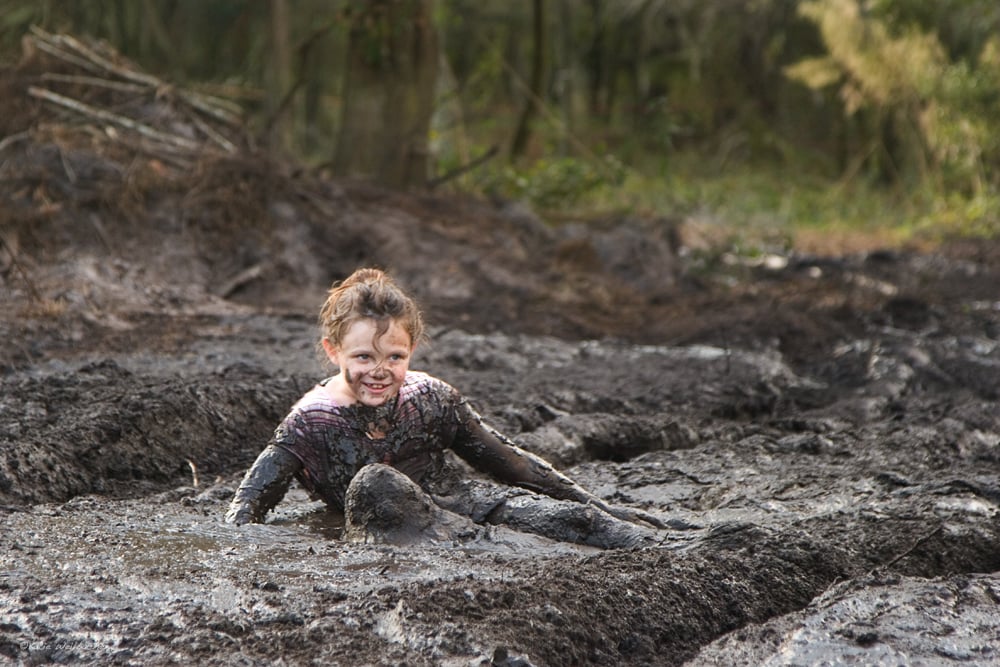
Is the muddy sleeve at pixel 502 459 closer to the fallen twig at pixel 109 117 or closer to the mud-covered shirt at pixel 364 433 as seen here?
the mud-covered shirt at pixel 364 433

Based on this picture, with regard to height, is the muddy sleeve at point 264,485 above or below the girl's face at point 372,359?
below

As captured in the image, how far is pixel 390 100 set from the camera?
1115cm

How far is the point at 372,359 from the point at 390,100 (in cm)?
736

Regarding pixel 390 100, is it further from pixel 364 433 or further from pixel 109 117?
pixel 364 433

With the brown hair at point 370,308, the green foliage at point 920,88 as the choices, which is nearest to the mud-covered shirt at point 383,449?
the brown hair at point 370,308

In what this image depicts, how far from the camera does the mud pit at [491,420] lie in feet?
A: 10.4

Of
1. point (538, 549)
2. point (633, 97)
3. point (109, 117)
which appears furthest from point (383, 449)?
point (633, 97)

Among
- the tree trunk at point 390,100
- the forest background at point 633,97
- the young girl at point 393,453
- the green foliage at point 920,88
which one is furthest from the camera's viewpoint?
the green foliage at point 920,88

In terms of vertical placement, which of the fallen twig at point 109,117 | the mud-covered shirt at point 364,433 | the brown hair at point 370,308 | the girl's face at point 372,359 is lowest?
the mud-covered shirt at point 364,433

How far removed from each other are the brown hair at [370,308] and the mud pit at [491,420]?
2.09ft

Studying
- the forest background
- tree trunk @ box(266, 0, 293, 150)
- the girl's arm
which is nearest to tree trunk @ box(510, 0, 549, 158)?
the forest background

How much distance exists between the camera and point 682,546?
3.78m

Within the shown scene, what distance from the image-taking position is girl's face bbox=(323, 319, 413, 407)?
4051 millimetres

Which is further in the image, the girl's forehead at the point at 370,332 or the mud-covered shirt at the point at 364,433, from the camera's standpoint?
the mud-covered shirt at the point at 364,433
